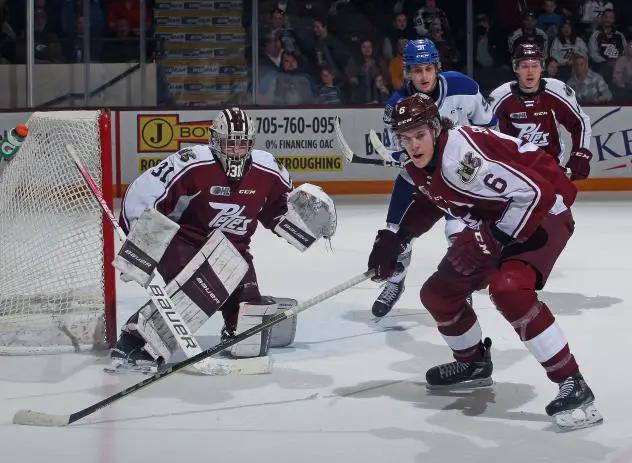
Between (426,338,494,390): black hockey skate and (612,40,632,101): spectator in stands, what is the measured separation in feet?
17.9

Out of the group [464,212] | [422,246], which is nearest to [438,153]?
[464,212]

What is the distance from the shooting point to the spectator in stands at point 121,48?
8.73 m

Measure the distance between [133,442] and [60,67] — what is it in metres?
5.93

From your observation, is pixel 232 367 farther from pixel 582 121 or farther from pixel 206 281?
pixel 582 121

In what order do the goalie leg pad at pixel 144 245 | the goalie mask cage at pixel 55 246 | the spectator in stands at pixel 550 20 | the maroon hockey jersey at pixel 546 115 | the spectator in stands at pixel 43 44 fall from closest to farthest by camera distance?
the goalie leg pad at pixel 144 245 < the goalie mask cage at pixel 55 246 < the maroon hockey jersey at pixel 546 115 < the spectator in stands at pixel 43 44 < the spectator in stands at pixel 550 20

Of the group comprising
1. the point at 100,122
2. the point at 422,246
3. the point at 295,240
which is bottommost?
the point at 422,246

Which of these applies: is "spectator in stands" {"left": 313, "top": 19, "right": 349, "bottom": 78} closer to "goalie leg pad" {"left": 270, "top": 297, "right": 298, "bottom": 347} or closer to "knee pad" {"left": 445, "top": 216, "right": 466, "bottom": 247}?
"knee pad" {"left": 445, "top": 216, "right": 466, "bottom": 247}

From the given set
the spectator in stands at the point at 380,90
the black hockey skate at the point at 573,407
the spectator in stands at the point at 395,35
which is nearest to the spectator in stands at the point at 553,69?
the spectator in stands at the point at 395,35

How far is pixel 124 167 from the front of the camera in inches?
333

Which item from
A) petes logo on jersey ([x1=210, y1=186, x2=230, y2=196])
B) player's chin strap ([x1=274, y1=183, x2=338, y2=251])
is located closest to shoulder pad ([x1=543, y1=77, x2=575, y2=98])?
player's chin strap ([x1=274, y1=183, x2=338, y2=251])

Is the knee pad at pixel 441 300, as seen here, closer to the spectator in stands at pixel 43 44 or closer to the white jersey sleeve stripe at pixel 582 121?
A: the white jersey sleeve stripe at pixel 582 121

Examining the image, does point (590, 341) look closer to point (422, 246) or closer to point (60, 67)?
point (422, 246)

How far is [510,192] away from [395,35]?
6.04 metres

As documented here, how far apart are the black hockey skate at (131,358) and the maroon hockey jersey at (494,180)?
1.10m
